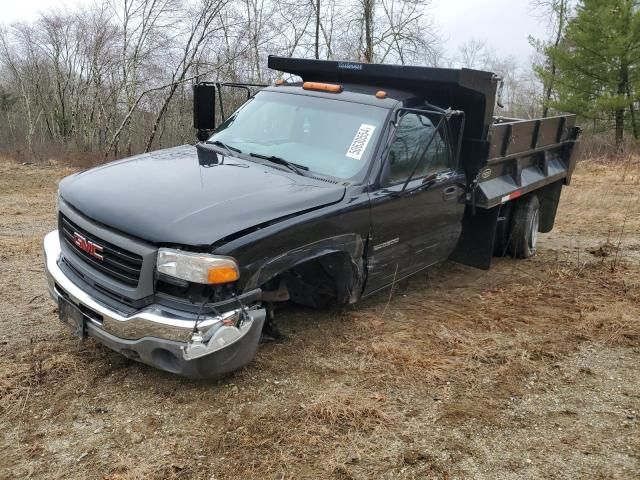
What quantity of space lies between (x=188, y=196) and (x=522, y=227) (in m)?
4.71

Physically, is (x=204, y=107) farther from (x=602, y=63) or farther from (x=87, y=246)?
(x=602, y=63)

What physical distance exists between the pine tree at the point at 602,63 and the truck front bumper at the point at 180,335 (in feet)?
77.9

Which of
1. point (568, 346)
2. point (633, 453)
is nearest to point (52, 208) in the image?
point (568, 346)

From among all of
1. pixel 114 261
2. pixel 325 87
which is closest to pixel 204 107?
pixel 325 87

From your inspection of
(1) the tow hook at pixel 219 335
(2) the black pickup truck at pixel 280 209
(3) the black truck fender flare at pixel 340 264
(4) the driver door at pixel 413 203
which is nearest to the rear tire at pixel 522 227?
(2) the black pickup truck at pixel 280 209

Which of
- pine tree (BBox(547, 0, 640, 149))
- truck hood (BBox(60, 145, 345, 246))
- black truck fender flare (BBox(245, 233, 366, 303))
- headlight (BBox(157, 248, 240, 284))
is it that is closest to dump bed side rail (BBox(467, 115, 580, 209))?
black truck fender flare (BBox(245, 233, 366, 303))

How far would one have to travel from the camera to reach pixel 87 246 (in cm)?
366

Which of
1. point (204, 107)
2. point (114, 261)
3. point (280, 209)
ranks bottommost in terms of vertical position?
point (114, 261)

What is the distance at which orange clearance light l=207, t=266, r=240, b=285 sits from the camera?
10.5 feet

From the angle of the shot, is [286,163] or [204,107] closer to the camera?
[286,163]

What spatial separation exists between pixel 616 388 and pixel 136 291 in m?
3.16

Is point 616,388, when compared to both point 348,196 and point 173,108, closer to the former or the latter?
point 348,196

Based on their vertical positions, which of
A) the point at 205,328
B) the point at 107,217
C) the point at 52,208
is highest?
the point at 107,217

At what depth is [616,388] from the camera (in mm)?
3971
